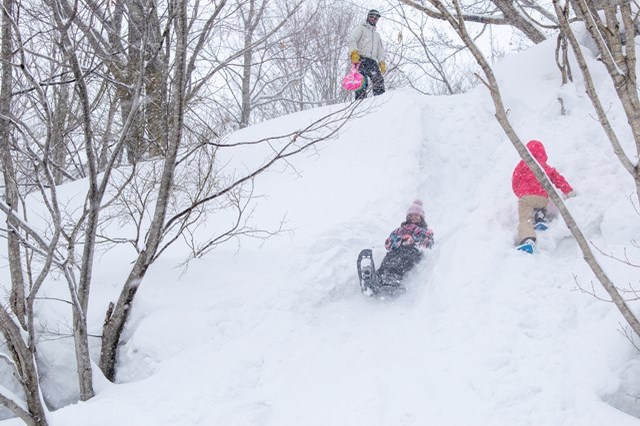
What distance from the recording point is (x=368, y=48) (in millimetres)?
9672

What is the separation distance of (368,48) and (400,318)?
5.82 meters

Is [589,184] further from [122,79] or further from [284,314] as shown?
[122,79]

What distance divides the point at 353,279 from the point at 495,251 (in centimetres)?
165

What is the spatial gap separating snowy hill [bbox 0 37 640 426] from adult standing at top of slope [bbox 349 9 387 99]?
255 centimetres

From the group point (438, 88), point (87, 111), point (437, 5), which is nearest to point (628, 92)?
point (437, 5)

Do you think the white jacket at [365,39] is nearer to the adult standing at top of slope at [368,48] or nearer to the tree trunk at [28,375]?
the adult standing at top of slope at [368,48]

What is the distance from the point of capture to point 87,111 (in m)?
4.37

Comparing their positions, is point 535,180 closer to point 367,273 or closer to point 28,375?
point 367,273

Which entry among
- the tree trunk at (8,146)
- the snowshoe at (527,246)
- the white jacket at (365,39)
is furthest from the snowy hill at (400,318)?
the white jacket at (365,39)

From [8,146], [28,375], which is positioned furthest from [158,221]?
[28,375]

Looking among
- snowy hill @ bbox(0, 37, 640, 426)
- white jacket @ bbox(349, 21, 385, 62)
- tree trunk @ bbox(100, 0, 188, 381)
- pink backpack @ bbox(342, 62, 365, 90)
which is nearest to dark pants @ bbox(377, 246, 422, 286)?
snowy hill @ bbox(0, 37, 640, 426)

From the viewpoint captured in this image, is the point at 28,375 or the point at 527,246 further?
the point at 527,246

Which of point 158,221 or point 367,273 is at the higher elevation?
point 158,221

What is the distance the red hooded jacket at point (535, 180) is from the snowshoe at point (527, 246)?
66cm
